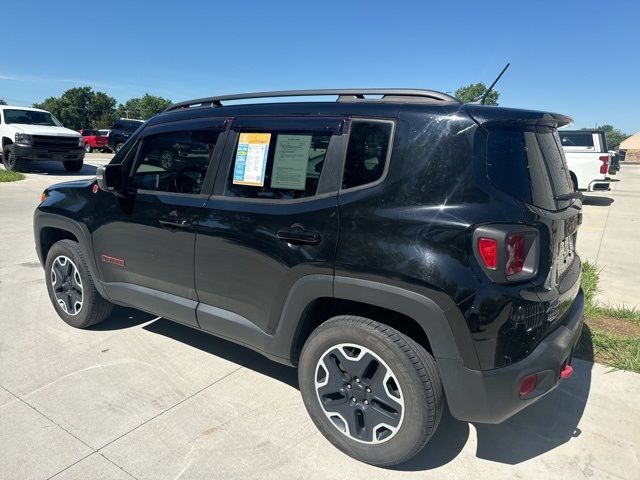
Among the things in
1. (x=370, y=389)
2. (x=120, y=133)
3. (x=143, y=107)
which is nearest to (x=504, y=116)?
(x=370, y=389)

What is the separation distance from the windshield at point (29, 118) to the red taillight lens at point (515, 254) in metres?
17.3

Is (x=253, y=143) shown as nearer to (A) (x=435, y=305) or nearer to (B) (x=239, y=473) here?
(A) (x=435, y=305)

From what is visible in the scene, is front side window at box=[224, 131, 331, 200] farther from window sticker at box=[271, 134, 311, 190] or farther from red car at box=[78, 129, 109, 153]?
red car at box=[78, 129, 109, 153]

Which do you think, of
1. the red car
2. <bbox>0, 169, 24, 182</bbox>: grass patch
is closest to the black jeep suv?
<bbox>0, 169, 24, 182</bbox>: grass patch

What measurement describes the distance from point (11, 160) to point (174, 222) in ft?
50.2

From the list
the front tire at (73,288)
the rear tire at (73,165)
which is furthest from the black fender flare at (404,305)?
the rear tire at (73,165)

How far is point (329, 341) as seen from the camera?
97.4 inches

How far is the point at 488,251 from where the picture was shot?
2037 mm

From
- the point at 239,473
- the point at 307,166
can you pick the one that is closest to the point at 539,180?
the point at 307,166

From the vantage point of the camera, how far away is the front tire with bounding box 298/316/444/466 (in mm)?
2246

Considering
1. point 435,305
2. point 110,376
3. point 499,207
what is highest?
point 499,207

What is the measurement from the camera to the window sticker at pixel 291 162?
8.59 feet

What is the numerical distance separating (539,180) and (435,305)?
0.84 metres

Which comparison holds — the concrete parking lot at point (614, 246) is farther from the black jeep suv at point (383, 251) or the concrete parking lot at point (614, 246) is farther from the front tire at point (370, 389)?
the front tire at point (370, 389)
